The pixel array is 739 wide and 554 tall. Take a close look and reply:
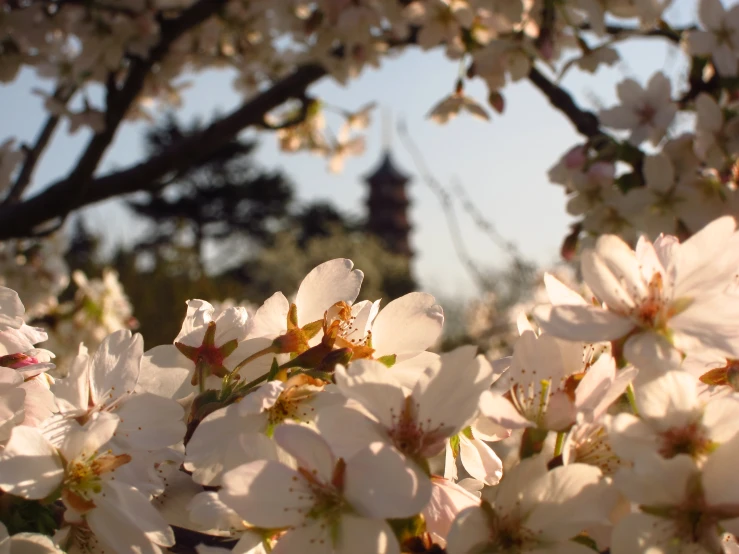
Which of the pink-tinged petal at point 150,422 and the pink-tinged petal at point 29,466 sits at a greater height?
the pink-tinged petal at point 150,422

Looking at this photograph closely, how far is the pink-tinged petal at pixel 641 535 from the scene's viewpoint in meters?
0.39

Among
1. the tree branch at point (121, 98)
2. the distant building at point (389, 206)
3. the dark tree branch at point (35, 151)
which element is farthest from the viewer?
the distant building at point (389, 206)

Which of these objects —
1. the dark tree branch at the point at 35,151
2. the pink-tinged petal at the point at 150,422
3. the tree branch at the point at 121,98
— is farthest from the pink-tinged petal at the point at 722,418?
the dark tree branch at the point at 35,151

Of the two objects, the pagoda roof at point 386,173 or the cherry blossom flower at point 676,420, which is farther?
the pagoda roof at point 386,173

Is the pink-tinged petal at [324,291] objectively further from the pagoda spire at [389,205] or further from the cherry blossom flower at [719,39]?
the pagoda spire at [389,205]

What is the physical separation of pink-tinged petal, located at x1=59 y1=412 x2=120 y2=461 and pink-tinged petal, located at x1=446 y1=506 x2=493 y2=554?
0.22 meters

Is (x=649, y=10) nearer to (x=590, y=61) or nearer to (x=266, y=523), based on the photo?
(x=590, y=61)

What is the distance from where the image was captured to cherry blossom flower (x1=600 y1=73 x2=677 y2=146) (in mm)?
1357

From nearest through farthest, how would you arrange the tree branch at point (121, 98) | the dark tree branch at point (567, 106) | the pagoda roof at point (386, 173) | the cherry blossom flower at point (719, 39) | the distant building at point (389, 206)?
the cherry blossom flower at point (719, 39), the dark tree branch at point (567, 106), the tree branch at point (121, 98), the distant building at point (389, 206), the pagoda roof at point (386, 173)

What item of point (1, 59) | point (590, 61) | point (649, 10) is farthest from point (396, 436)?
point (1, 59)

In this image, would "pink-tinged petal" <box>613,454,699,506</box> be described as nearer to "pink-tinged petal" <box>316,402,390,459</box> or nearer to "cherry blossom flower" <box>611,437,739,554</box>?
"cherry blossom flower" <box>611,437,739,554</box>

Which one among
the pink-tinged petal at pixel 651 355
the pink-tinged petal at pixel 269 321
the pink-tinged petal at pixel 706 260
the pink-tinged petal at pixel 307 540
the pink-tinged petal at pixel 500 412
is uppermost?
the pink-tinged petal at pixel 706 260

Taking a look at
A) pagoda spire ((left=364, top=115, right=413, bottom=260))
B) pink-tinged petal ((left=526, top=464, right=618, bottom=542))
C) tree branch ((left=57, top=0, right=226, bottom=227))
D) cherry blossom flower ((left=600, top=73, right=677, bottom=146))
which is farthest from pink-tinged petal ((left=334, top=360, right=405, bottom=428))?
pagoda spire ((left=364, top=115, right=413, bottom=260))

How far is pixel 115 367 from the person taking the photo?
52 centimetres
